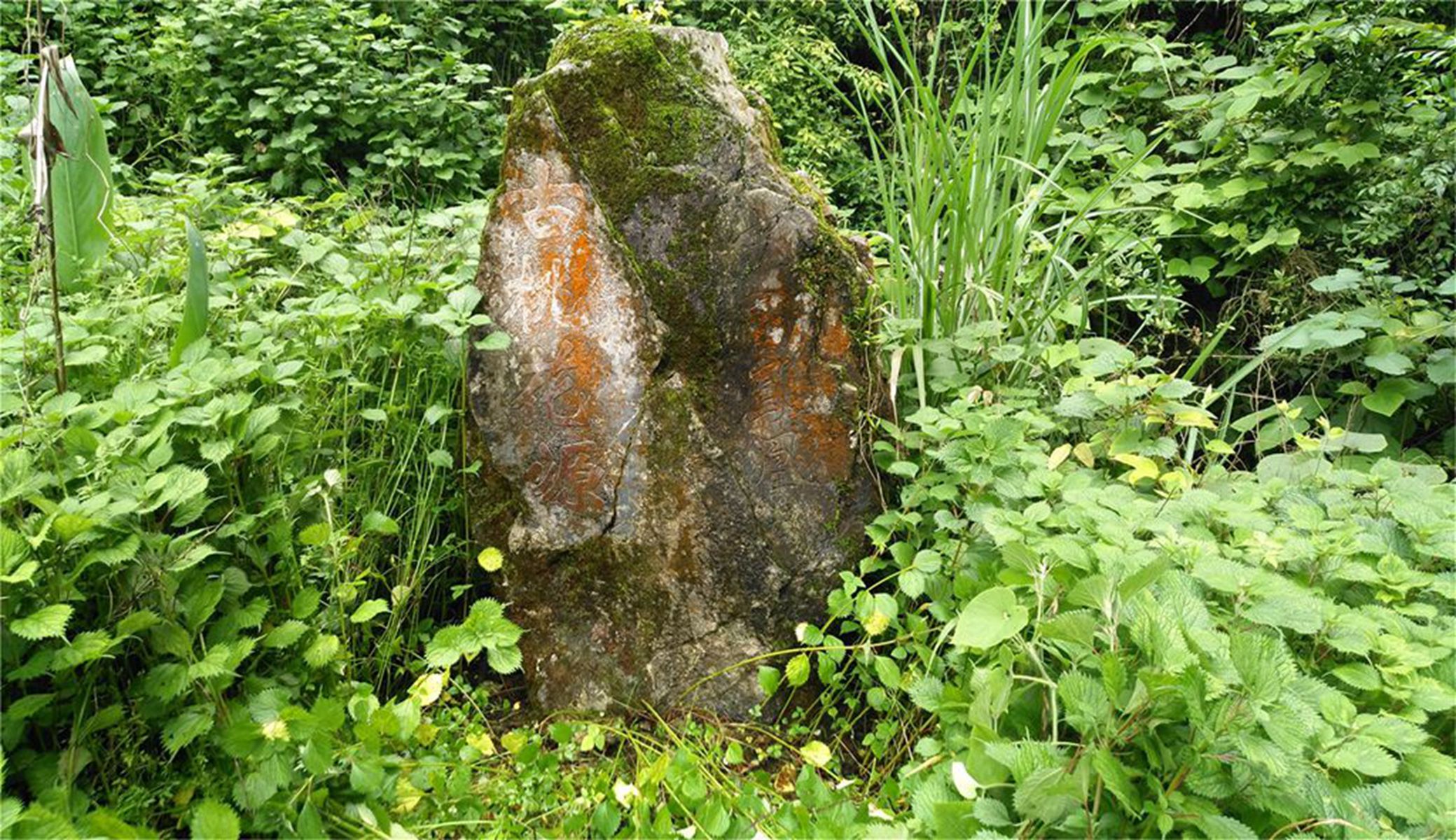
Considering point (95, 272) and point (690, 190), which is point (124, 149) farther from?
point (690, 190)

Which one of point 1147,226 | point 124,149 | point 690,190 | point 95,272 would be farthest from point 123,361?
point 1147,226

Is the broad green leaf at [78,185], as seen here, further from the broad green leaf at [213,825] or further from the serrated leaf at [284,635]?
the broad green leaf at [213,825]

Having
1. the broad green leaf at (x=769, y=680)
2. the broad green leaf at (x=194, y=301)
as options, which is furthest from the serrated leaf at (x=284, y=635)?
the broad green leaf at (x=769, y=680)

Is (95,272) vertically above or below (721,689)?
above

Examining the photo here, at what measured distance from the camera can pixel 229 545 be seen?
5.58 ft

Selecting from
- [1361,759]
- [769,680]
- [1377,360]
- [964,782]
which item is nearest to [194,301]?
[769,680]

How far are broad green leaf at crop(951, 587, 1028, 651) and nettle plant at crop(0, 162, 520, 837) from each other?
0.94 metres

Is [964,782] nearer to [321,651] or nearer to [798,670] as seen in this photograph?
[798,670]

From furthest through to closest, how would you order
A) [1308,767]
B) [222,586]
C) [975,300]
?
[975,300], [222,586], [1308,767]

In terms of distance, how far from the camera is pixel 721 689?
2.05 meters

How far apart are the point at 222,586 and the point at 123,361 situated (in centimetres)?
71

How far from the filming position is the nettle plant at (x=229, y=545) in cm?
139

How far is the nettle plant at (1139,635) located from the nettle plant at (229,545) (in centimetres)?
89

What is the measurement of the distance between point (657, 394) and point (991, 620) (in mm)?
1003
